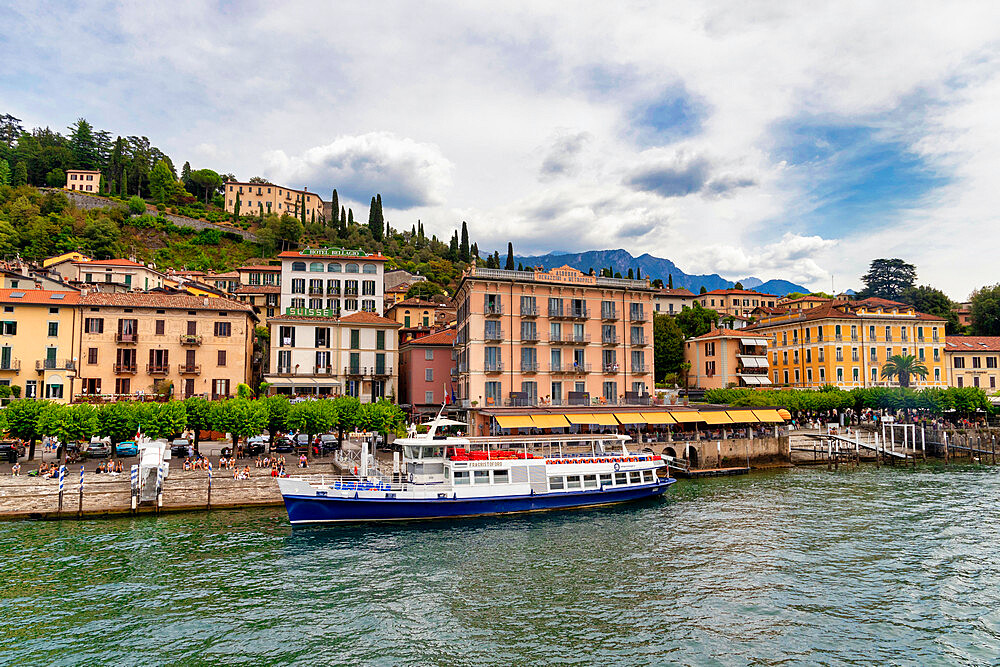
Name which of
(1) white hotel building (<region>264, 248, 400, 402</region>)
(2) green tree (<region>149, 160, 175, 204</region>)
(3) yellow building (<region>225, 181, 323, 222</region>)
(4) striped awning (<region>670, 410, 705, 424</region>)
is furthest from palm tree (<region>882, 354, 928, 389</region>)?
(2) green tree (<region>149, 160, 175, 204</region>)

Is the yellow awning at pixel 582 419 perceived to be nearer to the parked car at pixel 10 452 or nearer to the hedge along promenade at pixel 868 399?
the hedge along promenade at pixel 868 399

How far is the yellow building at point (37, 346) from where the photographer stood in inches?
2050

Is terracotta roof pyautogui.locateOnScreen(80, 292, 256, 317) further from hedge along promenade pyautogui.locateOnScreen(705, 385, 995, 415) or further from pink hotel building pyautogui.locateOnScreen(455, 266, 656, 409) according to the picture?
hedge along promenade pyautogui.locateOnScreen(705, 385, 995, 415)

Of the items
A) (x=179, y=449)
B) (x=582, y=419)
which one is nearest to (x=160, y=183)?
(x=179, y=449)

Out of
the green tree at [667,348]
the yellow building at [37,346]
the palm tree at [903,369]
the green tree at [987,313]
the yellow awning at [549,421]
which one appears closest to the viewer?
the yellow awning at [549,421]

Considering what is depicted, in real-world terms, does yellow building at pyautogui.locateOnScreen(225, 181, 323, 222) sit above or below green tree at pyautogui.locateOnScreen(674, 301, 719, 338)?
above

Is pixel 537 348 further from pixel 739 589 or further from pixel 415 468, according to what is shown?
pixel 739 589

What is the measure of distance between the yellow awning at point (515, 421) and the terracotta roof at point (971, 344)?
6674 cm

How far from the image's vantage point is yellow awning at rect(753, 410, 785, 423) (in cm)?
5522

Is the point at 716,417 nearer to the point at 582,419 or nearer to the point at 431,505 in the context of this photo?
the point at 582,419

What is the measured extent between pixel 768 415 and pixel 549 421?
897 inches

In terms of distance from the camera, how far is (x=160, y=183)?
5891 inches

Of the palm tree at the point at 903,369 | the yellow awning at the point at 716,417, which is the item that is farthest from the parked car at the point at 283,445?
the palm tree at the point at 903,369

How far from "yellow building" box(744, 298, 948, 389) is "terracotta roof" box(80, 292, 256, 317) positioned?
235ft
